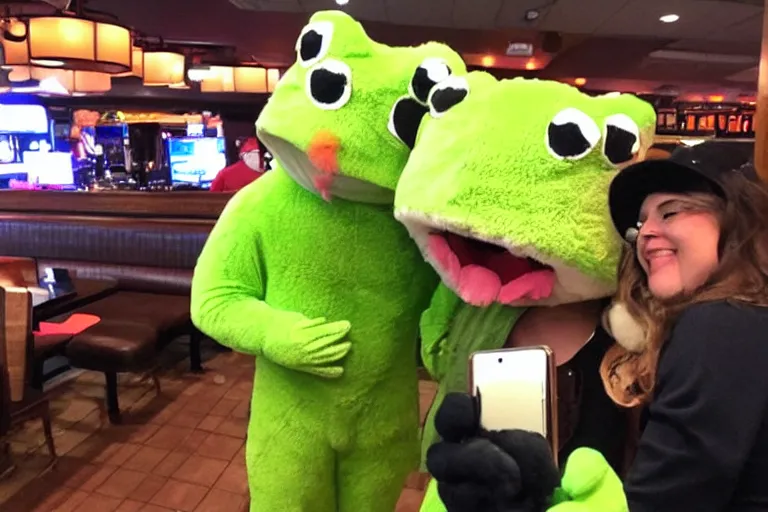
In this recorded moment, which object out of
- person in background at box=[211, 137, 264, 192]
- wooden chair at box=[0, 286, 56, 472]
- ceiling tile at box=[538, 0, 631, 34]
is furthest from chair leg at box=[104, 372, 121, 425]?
ceiling tile at box=[538, 0, 631, 34]

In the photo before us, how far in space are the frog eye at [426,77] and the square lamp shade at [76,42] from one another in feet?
12.2

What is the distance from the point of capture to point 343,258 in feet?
4.60

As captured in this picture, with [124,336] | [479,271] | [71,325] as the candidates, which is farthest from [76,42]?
[479,271]

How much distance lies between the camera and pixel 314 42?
1.29 m

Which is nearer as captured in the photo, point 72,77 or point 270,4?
point 270,4

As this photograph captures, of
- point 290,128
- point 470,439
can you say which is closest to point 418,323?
point 290,128

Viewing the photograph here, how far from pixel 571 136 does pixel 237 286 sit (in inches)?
28.7

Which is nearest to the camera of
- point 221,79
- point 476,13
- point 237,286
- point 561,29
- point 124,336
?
point 237,286

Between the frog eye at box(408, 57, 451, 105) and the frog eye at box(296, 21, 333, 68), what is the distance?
183 mm

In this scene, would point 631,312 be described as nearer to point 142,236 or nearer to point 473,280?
point 473,280

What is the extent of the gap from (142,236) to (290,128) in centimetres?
379

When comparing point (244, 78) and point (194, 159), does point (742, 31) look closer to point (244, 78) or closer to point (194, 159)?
point (244, 78)

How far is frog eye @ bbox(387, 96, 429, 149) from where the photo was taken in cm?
124

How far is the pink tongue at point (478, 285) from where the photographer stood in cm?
111
